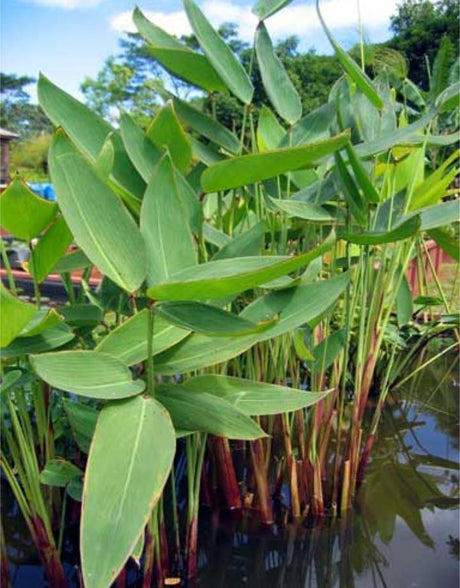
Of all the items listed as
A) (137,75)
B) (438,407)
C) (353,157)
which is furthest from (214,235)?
(137,75)

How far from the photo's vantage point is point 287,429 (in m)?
0.86

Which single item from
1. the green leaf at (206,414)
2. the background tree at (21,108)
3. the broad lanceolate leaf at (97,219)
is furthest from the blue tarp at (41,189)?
the background tree at (21,108)

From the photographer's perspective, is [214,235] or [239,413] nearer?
[239,413]

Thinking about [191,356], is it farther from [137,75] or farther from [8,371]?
[137,75]

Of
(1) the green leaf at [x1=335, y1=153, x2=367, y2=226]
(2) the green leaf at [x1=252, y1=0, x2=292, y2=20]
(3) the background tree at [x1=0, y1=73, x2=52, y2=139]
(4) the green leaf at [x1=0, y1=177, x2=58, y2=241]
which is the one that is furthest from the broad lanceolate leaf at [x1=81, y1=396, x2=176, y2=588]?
(3) the background tree at [x1=0, y1=73, x2=52, y2=139]

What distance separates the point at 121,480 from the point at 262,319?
241 millimetres

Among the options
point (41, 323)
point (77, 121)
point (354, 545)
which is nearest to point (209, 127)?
point (77, 121)

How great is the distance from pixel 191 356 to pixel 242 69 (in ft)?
1.28

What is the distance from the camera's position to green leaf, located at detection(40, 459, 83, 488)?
0.65 m

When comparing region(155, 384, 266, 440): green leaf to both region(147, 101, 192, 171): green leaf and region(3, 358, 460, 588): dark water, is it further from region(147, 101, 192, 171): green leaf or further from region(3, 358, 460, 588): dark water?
region(3, 358, 460, 588): dark water

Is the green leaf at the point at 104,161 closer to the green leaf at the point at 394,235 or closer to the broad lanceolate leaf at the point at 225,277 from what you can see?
the broad lanceolate leaf at the point at 225,277

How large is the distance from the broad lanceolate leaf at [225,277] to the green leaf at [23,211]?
0.16m

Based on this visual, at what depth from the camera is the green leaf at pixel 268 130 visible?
0.92 meters

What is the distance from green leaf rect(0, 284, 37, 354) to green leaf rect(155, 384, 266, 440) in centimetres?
16
